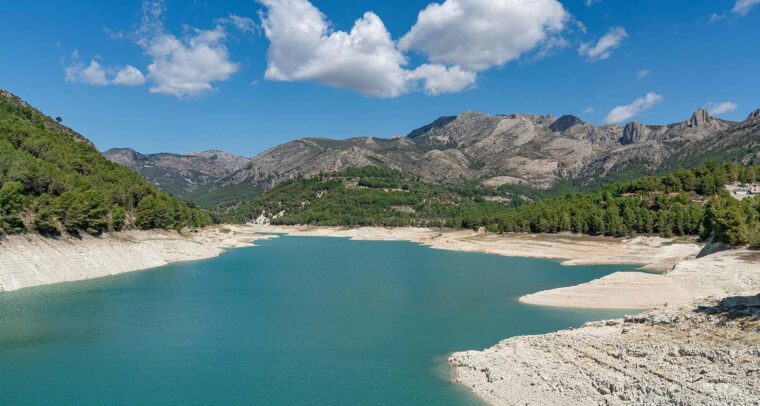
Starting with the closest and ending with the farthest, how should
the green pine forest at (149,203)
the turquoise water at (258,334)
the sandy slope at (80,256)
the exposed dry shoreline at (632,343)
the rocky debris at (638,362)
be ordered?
1. the rocky debris at (638,362)
2. the exposed dry shoreline at (632,343)
3. the turquoise water at (258,334)
4. the sandy slope at (80,256)
5. the green pine forest at (149,203)

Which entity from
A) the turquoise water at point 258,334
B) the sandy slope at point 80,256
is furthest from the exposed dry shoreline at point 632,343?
the turquoise water at point 258,334

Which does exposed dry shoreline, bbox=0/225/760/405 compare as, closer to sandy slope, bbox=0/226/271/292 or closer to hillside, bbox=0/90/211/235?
sandy slope, bbox=0/226/271/292

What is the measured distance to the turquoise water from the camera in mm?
27047

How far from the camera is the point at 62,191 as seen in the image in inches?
3004

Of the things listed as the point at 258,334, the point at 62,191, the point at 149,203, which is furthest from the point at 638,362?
the point at 149,203

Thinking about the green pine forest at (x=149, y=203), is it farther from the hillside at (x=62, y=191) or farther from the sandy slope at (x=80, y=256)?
the sandy slope at (x=80, y=256)

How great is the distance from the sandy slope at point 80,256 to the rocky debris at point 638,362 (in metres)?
Answer: 49.6

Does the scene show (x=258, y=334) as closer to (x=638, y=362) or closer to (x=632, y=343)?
(x=632, y=343)

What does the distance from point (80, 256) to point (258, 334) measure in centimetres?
3927

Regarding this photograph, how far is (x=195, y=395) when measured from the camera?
86.8 feet

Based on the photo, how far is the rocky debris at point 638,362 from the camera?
2180cm

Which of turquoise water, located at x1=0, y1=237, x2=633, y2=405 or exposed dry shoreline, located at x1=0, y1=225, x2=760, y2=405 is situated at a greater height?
exposed dry shoreline, located at x1=0, y1=225, x2=760, y2=405

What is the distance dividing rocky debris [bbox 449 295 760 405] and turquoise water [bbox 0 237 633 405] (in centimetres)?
325

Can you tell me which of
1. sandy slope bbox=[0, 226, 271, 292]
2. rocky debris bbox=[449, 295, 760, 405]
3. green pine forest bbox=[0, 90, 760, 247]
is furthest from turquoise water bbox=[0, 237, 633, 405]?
green pine forest bbox=[0, 90, 760, 247]
